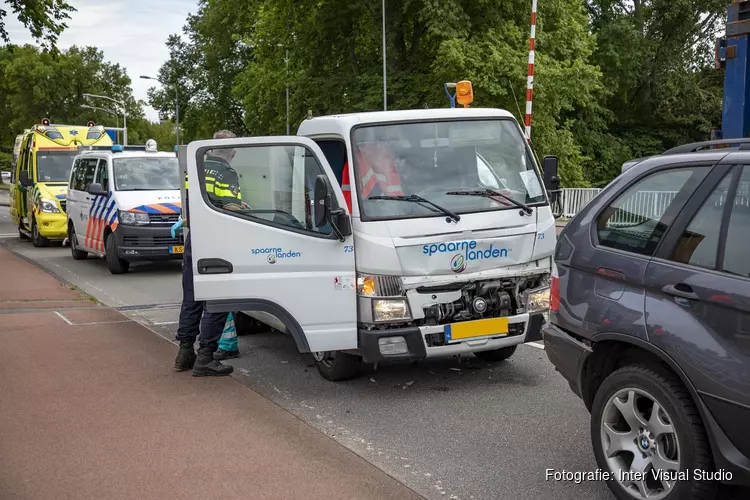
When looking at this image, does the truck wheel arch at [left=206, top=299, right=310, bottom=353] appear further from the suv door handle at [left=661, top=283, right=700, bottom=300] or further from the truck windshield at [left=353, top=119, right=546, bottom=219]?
the suv door handle at [left=661, top=283, right=700, bottom=300]

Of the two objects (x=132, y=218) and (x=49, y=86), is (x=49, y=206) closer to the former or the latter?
(x=132, y=218)

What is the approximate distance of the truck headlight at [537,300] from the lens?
6.14 m

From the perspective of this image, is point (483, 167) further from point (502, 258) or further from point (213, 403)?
point (213, 403)

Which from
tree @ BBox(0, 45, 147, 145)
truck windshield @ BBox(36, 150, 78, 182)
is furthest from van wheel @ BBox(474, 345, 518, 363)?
tree @ BBox(0, 45, 147, 145)

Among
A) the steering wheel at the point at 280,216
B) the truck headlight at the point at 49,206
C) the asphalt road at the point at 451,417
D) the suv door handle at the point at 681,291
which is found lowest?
the asphalt road at the point at 451,417

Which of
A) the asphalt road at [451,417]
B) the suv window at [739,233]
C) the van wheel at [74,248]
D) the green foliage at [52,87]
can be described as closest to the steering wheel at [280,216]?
the asphalt road at [451,417]

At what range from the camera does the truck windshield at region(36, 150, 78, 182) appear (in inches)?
744

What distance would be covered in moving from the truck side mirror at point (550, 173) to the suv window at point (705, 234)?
9.19 ft

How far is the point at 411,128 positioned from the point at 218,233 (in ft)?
5.46

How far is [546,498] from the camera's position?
4.10m

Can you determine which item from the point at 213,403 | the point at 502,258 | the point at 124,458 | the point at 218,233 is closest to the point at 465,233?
the point at 502,258

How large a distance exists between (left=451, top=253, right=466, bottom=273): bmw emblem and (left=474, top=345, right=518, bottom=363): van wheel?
4.10ft

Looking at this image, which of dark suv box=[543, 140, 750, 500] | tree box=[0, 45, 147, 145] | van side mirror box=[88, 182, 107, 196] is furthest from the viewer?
tree box=[0, 45, 147, 145]

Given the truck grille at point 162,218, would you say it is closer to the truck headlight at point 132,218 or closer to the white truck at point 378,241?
the truck headlight at point 132,218
